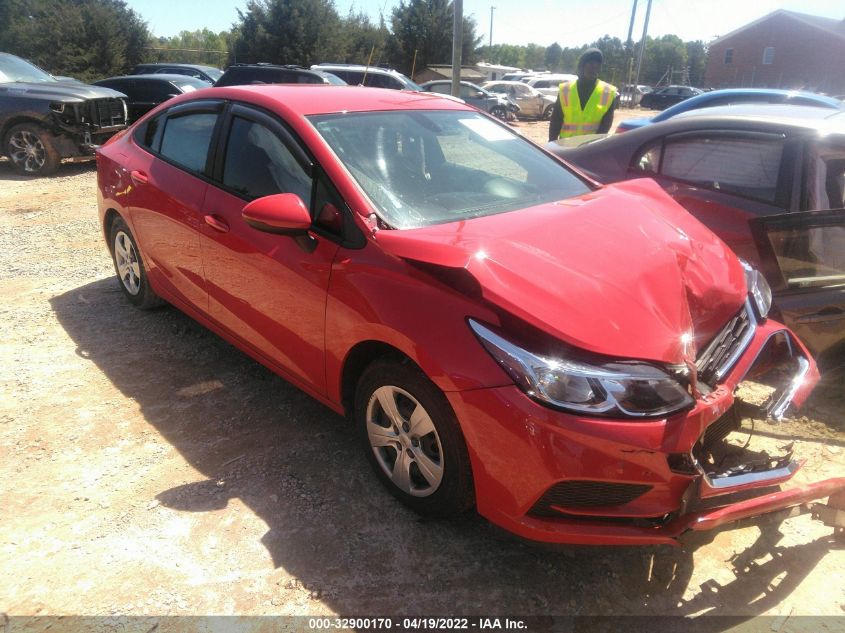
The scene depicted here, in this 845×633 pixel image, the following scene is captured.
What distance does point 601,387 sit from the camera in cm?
195

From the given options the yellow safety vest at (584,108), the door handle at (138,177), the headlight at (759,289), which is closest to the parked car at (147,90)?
the yellow safety vest at (584,108)

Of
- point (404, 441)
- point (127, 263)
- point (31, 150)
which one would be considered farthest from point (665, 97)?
point (404, 441)

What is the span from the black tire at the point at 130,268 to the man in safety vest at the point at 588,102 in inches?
171

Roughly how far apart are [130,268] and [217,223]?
162cm

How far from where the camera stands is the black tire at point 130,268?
4254 millimetres

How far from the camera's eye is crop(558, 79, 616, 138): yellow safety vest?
20.5 ft

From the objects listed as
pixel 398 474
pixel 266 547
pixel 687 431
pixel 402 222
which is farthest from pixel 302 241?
pixel 687 431

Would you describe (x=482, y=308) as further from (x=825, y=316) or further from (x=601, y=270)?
(x=825, y=316)

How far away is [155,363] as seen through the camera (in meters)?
3.86

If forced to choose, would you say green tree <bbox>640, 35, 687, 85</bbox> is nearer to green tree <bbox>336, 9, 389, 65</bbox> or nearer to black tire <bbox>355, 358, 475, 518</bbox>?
green tree <bbox>336, 9, 389, 65</bbox>

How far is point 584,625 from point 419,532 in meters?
0.72

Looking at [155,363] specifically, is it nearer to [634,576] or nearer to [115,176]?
[115,176]

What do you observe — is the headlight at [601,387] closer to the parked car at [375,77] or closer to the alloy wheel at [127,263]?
the alloy wheel at [127,263]

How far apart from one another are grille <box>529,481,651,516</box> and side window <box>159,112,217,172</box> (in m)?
2.57
